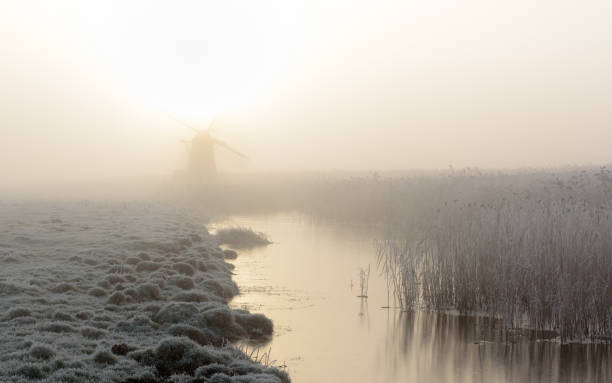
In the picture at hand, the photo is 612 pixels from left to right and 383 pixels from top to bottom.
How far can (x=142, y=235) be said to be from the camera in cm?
2366

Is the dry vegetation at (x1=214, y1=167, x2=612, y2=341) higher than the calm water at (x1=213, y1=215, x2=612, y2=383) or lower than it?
higher

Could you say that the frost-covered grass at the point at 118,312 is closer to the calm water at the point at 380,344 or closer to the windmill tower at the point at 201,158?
the calm water at the point at 380,344

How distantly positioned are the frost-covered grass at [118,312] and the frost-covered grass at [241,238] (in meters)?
5.31

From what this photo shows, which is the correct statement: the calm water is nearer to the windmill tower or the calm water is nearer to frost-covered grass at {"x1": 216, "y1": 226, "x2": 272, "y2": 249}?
frost-covered grass at {"x1": 216, "y1": 226, "x2": 272, "y2": 249}

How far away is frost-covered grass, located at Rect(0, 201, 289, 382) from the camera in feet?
32.1

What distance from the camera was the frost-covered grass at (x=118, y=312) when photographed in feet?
32.1

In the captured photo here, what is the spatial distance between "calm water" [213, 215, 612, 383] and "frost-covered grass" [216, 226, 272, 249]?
8606mm

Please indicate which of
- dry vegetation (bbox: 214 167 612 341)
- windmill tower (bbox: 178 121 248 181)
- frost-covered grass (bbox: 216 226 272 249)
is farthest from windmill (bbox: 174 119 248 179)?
dry vegetation (bbox: 214 167 612 341)

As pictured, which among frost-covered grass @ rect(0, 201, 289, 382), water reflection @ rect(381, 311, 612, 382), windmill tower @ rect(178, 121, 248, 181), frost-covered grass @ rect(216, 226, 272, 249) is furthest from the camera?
windmill tower @ rect(178, 121, 248, 181)

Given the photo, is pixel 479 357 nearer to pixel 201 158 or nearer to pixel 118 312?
pixel 118 312

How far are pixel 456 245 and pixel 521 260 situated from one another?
2.03 meters

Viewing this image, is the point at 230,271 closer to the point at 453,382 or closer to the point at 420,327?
the point at 420,327

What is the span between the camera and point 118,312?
13391 millimetres

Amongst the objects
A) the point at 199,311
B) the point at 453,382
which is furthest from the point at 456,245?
the point at 199,311
